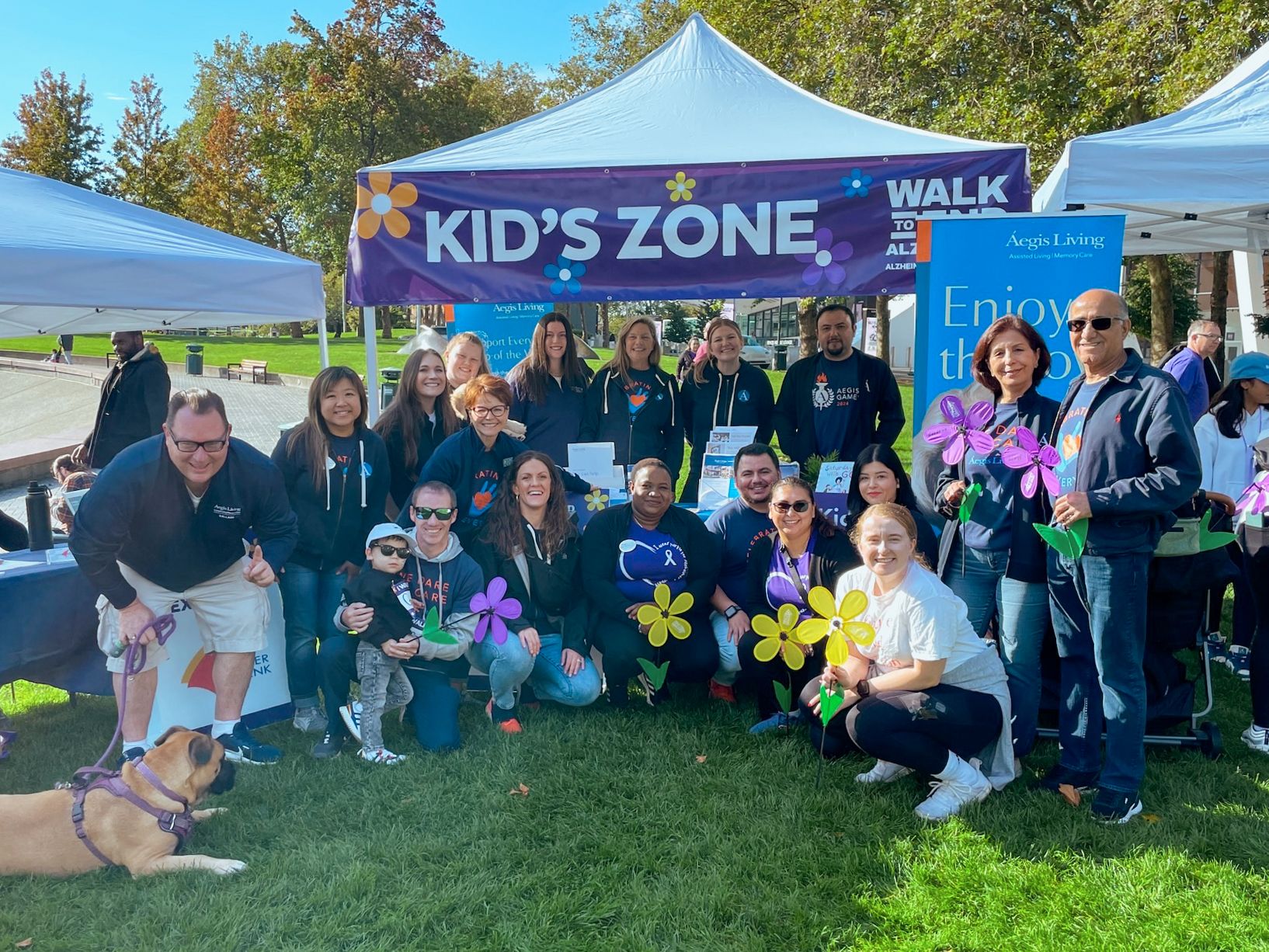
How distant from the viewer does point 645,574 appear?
414 centimetres

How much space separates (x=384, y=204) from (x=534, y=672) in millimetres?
2326

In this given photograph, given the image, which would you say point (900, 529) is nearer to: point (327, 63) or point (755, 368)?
point (755, 368)

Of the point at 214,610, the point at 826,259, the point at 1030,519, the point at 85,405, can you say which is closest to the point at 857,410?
the point at 826,259

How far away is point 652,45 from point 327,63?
998 centimetres

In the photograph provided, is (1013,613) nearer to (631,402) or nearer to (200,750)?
(631,402)

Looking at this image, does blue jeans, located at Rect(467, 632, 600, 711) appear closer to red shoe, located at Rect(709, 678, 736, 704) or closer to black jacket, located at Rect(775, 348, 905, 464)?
red shoe, located at Rect(709, 678, 736, 704)

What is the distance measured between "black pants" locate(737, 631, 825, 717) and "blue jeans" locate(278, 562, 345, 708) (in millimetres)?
1770

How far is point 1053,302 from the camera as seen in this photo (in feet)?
13.4

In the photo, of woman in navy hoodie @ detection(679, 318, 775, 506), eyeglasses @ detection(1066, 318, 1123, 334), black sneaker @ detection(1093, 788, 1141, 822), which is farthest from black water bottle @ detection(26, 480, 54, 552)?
black sneaker @ detection(1093, 788, 1141, 822)

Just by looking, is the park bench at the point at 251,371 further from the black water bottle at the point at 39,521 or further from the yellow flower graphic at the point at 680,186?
the yellow flower graphic at the point at 680,186

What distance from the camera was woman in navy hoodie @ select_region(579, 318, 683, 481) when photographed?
5016 millimetres

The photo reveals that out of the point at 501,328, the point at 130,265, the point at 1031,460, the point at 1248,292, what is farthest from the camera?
the point at 501,328

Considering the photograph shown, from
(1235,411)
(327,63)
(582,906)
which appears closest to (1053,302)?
(1235,411)

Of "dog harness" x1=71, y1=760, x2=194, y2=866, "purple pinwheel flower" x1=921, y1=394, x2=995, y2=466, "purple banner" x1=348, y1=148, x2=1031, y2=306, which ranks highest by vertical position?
"purple banner" x1=348, y1=148, x2=1031, y2=306
